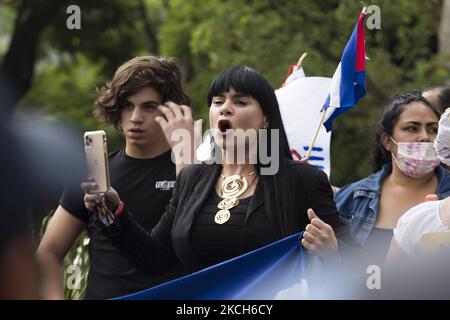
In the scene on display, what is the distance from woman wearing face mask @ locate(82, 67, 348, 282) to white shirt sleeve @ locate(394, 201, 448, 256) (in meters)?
0.28

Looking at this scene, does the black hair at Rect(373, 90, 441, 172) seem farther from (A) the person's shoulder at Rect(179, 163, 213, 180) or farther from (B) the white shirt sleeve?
(B) the white shirt sleeve

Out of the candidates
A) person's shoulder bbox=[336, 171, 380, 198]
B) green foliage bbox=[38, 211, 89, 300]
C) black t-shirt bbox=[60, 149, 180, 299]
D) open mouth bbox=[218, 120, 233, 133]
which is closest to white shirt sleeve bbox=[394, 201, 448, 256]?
open mouth bbox=[218, 120, 233, 133]

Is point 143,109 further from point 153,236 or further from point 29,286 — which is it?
point 29,286

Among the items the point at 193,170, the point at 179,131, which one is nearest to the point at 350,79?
the point at 179,131

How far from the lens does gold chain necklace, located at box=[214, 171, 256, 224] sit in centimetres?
430

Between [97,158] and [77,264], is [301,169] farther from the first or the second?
[77,264]

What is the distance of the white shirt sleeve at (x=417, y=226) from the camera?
3.84 meters

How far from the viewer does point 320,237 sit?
13.0 ft

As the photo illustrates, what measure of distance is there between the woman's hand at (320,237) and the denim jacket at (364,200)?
3.34 ft

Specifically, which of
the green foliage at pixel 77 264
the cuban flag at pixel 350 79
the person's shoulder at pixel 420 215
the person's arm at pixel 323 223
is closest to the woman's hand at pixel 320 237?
the person's arm at pixel 323 223

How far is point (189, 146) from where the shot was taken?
4.93 meters

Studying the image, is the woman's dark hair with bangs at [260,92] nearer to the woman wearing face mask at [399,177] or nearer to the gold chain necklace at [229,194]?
the gold chain necklace at [229,194]
